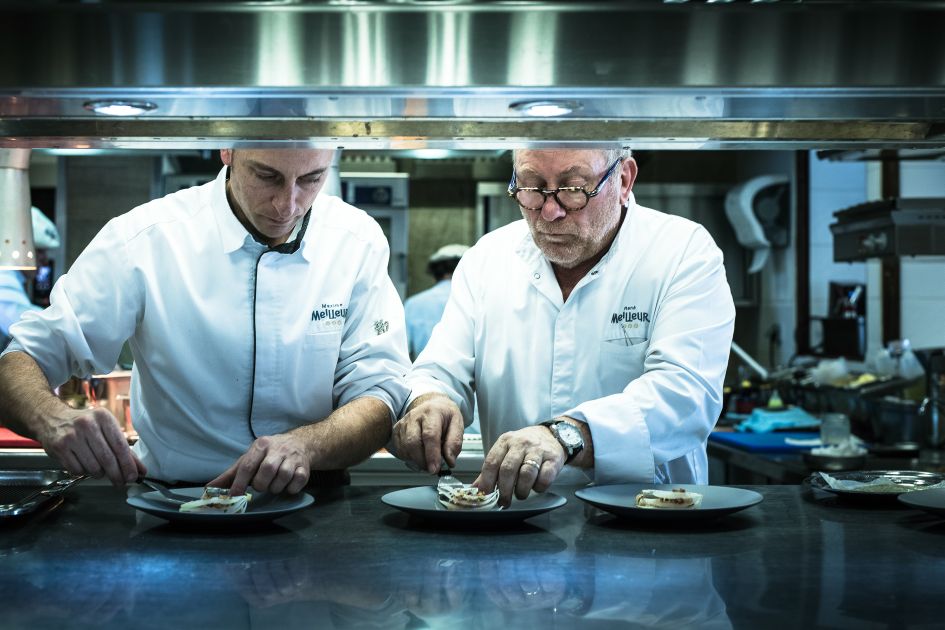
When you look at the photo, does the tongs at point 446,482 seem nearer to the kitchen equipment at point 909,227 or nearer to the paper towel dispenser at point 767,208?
the kitchen equipment at point 909,227

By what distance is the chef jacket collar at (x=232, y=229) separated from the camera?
228cm

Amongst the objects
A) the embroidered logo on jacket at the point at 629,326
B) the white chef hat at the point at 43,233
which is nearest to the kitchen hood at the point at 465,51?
the embroidered logo on jacket at the point at 629,326

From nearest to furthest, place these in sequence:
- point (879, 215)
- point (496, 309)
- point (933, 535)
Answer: point (933, 535) < point (496, 309) < point (879, 215)

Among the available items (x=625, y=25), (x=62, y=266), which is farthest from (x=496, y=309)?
(x=62, y=266)

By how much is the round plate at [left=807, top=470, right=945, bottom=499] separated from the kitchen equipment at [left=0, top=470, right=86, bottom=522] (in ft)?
4.72

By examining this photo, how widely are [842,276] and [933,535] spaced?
194 inches

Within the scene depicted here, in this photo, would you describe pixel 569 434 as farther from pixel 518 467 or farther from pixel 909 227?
pixel 909 227

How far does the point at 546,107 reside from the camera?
1389 mm

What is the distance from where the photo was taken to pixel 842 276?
20.7 feet

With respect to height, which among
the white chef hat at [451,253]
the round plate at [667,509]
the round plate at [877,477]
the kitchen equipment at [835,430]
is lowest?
the kitchen equipment at [835,430]

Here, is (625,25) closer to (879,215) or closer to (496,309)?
(496,309)

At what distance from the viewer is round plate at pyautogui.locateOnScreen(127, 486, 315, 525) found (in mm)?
1623

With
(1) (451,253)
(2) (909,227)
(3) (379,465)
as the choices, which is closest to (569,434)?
(3) (379,465)

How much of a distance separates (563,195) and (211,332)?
854 millimetres
